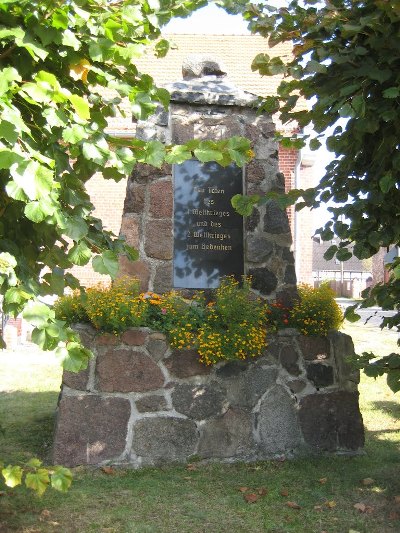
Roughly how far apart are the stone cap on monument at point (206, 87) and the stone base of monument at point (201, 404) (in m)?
2.37

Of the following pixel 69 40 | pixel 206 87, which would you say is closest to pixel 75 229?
pixel 69 40

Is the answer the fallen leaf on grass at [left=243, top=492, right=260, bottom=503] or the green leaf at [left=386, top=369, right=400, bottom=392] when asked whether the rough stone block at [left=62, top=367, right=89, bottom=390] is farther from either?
the green leaf at [left=386, top=369, right=400, bottom=392]

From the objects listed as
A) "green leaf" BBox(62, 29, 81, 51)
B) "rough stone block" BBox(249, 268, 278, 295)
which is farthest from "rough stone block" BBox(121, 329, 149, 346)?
Result: "green leaf" BBox(62, 29, 81, 51)

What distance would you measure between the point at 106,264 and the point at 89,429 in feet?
10.3

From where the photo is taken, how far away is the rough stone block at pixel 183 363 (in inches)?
217

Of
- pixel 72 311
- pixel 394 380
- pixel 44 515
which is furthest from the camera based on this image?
pixel 72 311

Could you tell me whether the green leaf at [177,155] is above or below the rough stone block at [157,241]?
below

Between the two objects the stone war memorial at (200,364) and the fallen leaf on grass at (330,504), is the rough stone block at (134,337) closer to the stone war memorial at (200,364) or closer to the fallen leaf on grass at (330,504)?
the stone war memorial at (200,364)

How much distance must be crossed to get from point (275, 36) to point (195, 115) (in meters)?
2.10

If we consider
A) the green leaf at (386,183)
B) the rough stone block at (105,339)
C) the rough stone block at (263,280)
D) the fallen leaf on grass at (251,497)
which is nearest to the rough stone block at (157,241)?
the rough stone block at (263,280)

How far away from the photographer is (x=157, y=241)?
6.11 m

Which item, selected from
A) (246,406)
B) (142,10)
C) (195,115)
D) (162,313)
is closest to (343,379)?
(246,406)

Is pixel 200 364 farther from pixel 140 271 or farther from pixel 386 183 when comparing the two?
pixel 386 183

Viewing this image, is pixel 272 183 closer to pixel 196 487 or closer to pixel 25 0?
pixel 196 487
